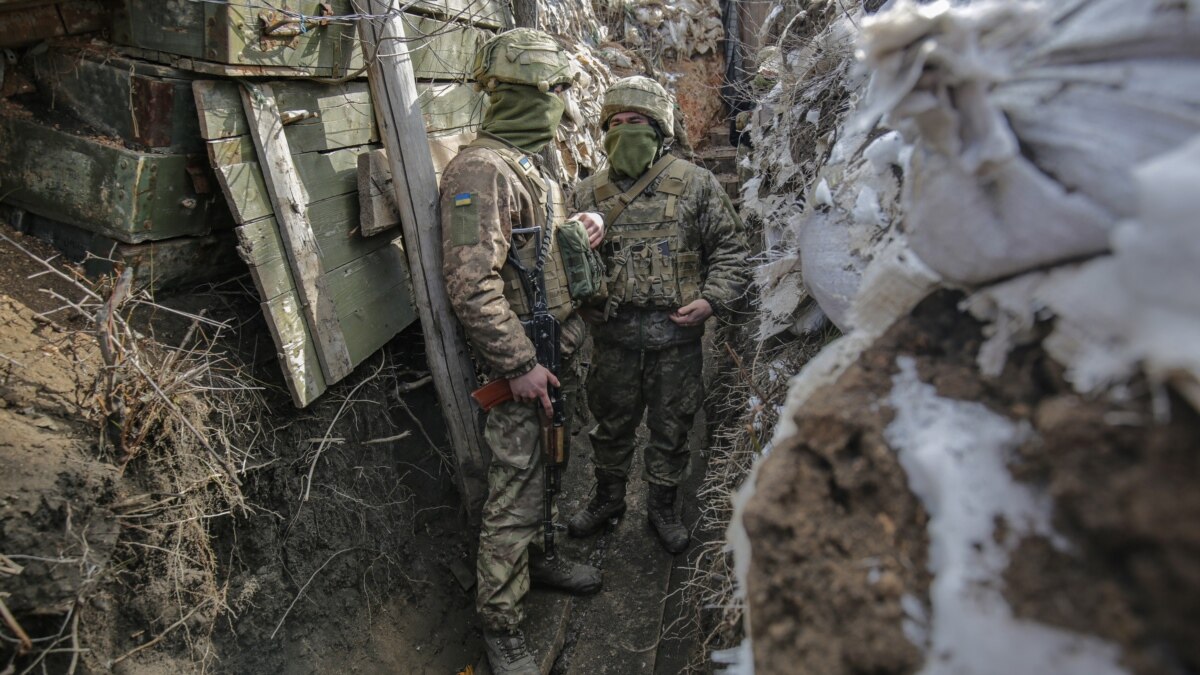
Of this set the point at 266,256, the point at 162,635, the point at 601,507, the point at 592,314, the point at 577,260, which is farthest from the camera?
the point at 601,507

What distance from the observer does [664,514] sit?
3.76 metres

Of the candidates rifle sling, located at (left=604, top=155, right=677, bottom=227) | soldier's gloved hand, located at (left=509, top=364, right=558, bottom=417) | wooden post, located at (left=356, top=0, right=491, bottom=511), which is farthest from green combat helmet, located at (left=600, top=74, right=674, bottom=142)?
soldier's gloved hand, located at (left=509, top=364, right=558, bottom=417)

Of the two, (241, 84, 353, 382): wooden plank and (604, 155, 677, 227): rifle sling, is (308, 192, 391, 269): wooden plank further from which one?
(604, 155, 677, 227): rifle sling

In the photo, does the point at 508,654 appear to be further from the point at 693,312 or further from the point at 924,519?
the point at 924,519

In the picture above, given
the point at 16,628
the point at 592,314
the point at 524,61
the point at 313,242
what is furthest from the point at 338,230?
the point at 16,628

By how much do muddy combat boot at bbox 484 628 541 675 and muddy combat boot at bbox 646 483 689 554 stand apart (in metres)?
1.04

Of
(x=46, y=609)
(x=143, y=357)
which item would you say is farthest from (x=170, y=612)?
(x=143, y=357)

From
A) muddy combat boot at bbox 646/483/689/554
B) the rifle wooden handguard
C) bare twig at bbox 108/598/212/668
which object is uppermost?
the rifle wooden handguard

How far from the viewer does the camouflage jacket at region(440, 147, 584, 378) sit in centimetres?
267

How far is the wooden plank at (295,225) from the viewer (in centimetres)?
241

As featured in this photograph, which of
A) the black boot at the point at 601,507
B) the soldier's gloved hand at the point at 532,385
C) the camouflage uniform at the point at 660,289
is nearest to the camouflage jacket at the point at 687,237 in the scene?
the camouflage uniform at the point at 660,289

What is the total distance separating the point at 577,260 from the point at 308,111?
1.25m

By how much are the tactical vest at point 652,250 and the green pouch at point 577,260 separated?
0.35m

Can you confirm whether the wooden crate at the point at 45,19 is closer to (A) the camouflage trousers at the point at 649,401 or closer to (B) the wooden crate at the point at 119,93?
(B) the wooden crate at the point at 119,93
